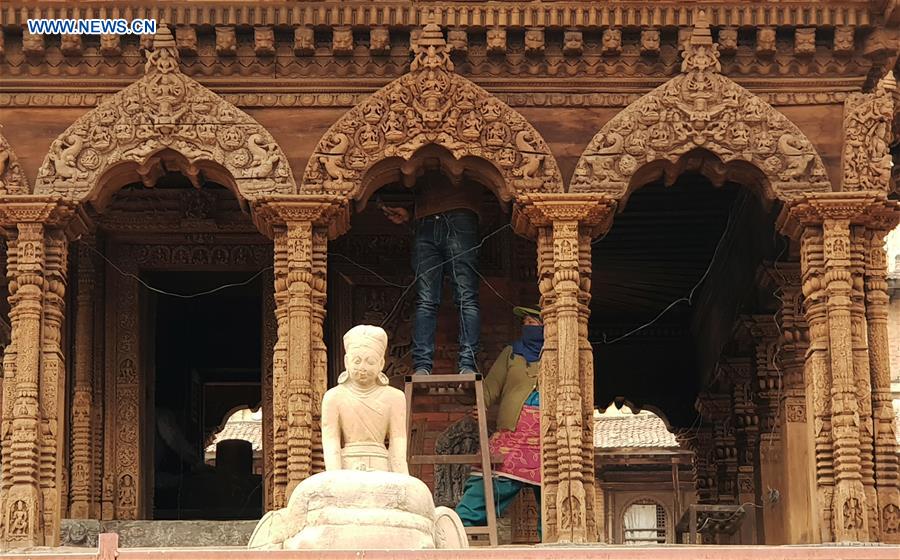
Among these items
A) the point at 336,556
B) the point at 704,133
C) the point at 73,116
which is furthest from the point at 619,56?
the point at 336,556

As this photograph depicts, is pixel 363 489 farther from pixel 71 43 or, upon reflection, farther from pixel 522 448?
pixel 71 43

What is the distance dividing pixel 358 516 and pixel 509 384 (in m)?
6.01

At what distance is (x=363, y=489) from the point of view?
1487 centimetres

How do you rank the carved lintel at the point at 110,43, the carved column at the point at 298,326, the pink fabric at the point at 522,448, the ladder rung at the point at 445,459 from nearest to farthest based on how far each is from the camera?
the carved column at the point at 298,326, the ladder rung at the point at 445,459, the carved lintel at the point at 110,43, the pink fabric at the point at 522,448

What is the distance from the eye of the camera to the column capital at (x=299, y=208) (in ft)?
63.6

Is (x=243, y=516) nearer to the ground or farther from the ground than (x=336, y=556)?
farther from the ground

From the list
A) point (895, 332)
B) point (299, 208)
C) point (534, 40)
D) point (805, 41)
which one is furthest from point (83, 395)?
point (895, 332)

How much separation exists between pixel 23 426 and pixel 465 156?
4.19 meters

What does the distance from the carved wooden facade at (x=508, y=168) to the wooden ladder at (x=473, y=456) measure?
1.52 ft

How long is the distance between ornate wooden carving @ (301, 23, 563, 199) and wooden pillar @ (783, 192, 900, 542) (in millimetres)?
2202

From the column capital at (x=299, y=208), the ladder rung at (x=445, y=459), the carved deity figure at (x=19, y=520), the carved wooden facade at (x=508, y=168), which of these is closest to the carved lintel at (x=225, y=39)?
the carved wooden facade at (x=508, y=168)

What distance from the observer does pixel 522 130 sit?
19.6 meters

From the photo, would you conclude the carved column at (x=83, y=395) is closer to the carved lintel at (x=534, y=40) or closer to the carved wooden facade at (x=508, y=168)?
the carved wooden facade at (x=508, y=168)

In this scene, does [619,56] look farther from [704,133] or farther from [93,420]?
[93,420]
